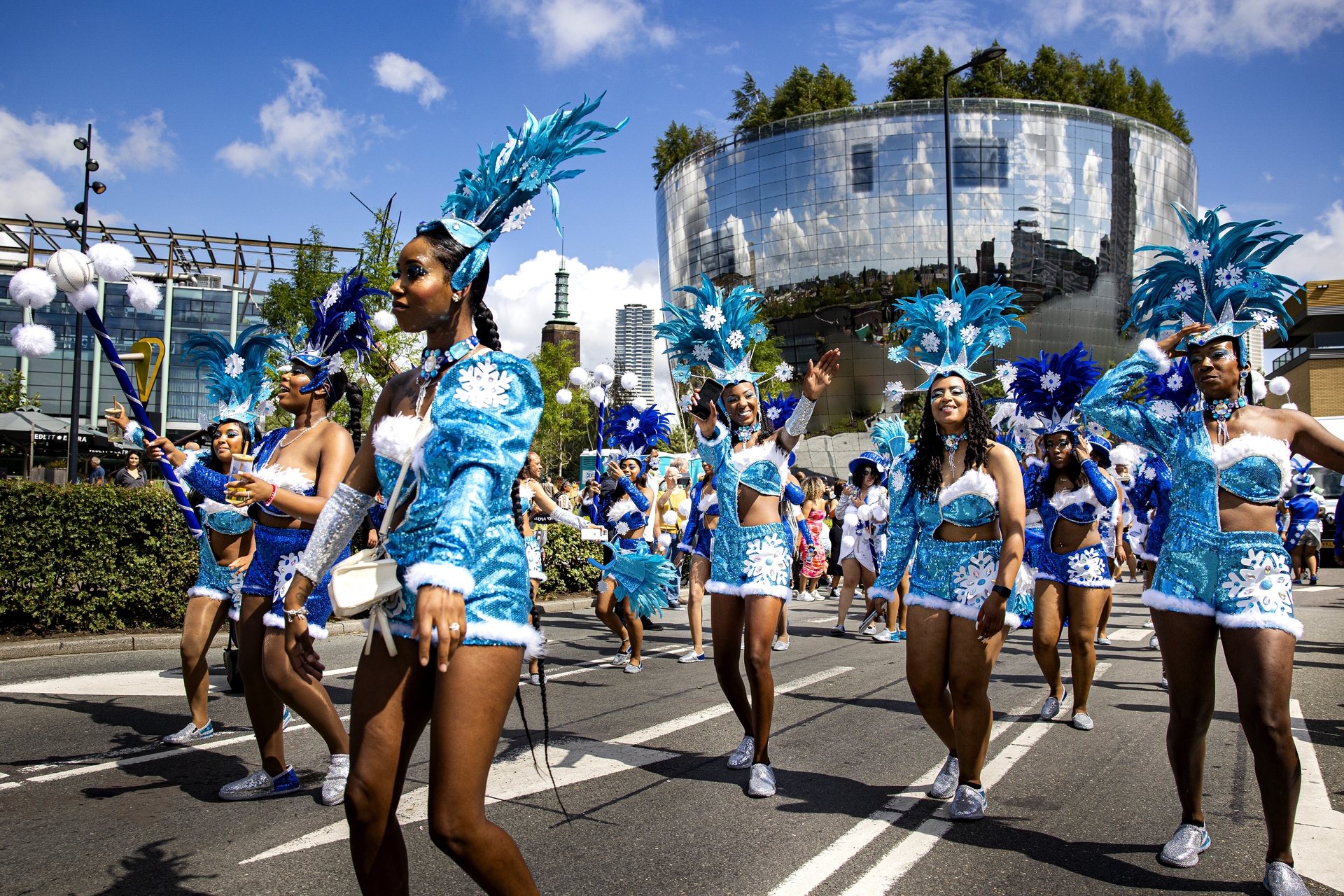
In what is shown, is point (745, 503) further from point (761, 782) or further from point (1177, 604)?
point (1177, 604)

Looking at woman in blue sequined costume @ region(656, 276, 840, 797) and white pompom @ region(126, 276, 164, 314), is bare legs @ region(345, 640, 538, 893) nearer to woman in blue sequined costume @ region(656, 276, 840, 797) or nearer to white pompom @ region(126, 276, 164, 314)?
woman in blue sequined costume @ region(656, 276, 840, 797)

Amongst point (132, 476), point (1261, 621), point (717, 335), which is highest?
point (717, 335)

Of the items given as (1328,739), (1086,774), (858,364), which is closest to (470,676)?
(1086,774)

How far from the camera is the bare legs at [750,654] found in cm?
480

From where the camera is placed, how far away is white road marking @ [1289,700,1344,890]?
3648 mm

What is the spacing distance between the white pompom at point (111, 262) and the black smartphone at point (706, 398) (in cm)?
315

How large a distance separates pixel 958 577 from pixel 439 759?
8.98 ft

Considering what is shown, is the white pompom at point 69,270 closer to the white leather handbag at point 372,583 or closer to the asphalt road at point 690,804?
the asphalt road at point 690,804

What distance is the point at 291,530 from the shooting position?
4.59m

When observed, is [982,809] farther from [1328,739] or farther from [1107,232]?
[1107,232]

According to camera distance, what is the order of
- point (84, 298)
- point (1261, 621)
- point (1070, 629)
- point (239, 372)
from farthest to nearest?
point (1070, 629) → point (239, 372) → point (84, 298) → point (1261, 621)

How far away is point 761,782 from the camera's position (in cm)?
459

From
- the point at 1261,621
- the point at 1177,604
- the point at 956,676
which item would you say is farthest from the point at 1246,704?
the point at 956,676

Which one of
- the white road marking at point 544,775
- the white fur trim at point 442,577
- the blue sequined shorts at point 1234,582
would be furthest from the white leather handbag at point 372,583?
the blue sequined shorts at point 1234,582
